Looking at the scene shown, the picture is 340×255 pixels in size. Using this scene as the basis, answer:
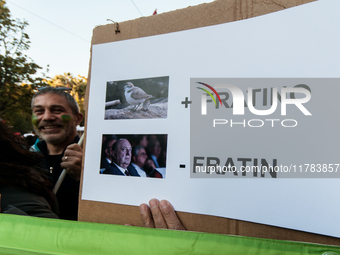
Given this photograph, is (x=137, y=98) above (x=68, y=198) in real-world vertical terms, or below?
above

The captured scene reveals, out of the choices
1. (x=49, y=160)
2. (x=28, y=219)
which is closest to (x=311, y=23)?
(x=28, y=219)

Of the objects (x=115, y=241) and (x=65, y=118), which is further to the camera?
(x=65, y=118)

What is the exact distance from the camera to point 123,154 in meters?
0.71

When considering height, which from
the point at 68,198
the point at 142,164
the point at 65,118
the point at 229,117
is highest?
the point at 65,118

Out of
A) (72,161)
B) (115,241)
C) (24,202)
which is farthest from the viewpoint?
(72,161)

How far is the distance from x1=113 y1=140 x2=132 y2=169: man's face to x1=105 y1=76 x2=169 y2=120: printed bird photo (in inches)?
2.9

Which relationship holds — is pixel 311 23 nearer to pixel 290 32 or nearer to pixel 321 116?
pixel 290 32

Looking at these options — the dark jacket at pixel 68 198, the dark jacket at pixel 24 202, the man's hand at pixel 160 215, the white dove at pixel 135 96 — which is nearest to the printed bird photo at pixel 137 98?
the white dove at pixel 135 96

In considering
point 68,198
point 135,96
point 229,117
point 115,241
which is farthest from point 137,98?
point 68,198

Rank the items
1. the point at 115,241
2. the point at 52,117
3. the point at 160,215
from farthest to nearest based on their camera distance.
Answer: the point at 52,117
the point at 160,215
the point at 115,241

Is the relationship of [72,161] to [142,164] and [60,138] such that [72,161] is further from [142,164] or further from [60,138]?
[142,164]

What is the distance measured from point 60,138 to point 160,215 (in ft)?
2.87

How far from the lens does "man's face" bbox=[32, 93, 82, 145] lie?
1.24 m

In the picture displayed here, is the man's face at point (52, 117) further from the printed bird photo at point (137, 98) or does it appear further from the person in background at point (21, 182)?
the printed bird photo at point (137, 98)
